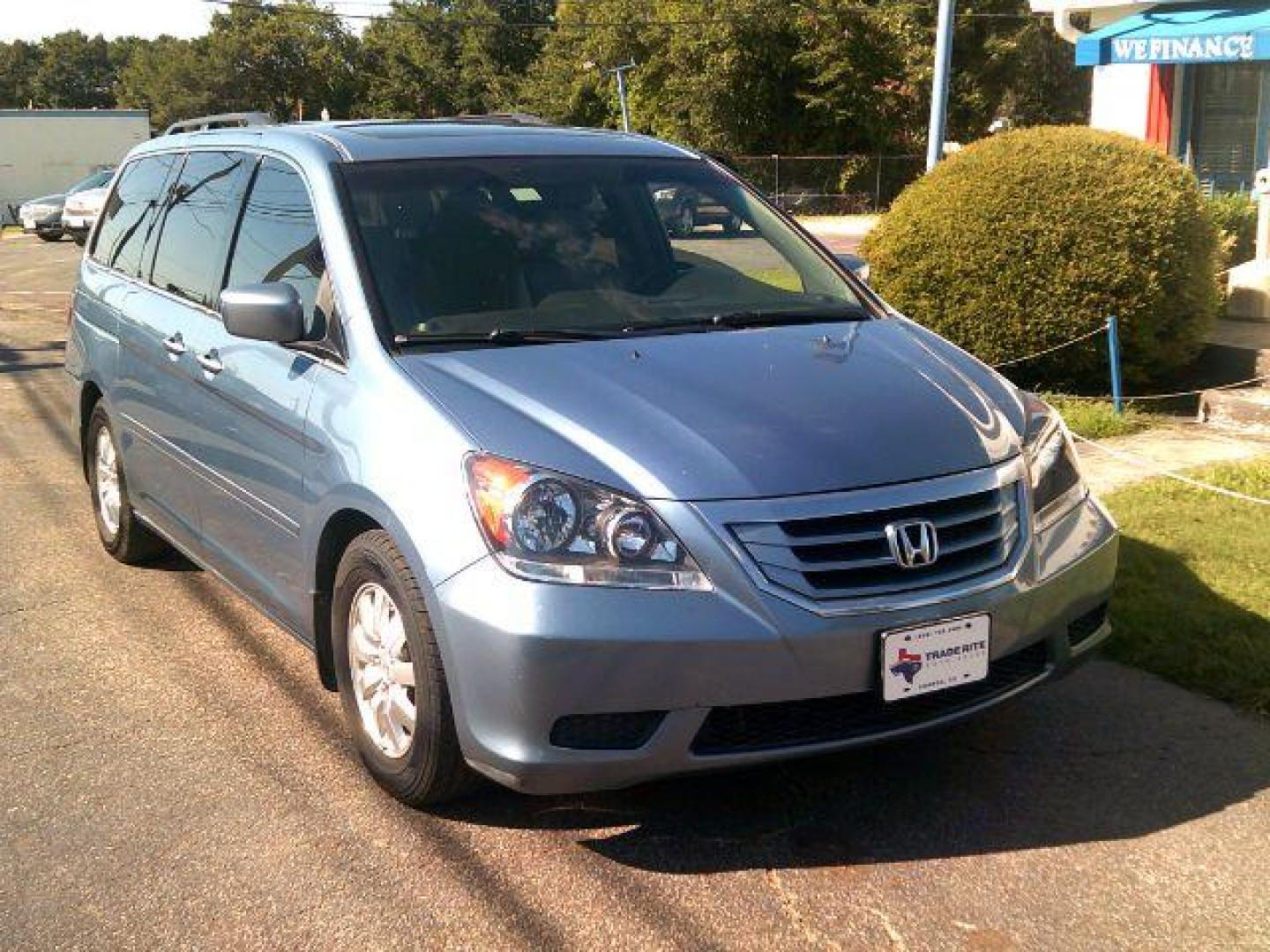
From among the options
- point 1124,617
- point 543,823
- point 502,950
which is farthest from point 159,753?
point 1124,617

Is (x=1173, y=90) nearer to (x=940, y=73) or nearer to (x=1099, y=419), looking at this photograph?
(x=940, y=73)

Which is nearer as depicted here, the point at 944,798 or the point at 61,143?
the point at 944,798

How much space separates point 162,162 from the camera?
614 cm

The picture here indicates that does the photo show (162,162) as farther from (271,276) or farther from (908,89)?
(908,89)

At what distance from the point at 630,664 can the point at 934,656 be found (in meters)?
0.77

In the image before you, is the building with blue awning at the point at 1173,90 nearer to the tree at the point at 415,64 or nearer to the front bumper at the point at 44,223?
the front bumper at the point at 44,223

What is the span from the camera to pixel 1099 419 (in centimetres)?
835

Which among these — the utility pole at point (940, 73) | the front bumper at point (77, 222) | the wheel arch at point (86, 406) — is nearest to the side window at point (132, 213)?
the wheel arch at point (86, 406)

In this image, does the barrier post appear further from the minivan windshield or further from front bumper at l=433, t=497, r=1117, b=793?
front bumper at l=433, t=497, r=1117, b=793

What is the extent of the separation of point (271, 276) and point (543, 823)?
2049mm

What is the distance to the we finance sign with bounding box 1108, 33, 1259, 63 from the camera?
14742 millimetres

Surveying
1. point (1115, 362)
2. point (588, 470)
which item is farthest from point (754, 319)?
point (1115, 362)

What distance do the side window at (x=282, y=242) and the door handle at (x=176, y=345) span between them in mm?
326

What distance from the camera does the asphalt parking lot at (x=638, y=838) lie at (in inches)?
129
